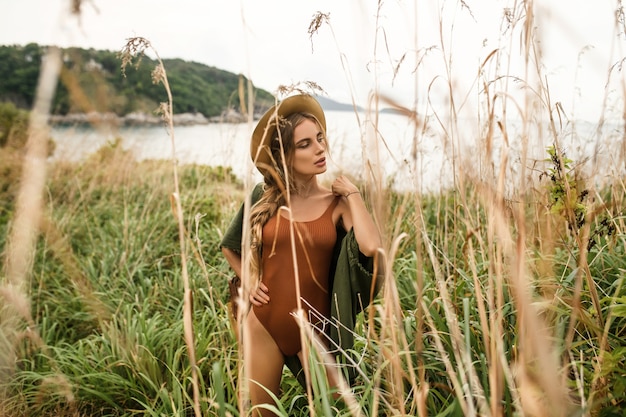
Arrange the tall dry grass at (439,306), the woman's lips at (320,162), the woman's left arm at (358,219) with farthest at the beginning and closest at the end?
the woman's lips at (320,162)
the woman's left arm at (358,219)
the tall dry grass at (439,306)

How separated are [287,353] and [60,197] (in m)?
4.66

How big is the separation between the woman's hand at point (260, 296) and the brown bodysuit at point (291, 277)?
3 cm

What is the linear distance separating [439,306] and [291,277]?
58 centimetres

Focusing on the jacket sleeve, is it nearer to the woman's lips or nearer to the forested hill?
the woman's lips

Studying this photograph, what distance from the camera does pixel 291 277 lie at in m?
1.76

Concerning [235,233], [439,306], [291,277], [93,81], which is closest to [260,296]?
[291,277]

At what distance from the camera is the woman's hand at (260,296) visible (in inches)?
68.7

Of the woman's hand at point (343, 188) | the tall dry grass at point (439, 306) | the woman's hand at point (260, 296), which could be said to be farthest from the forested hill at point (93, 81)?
the woman's hand at point (260, 296)

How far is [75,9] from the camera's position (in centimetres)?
52

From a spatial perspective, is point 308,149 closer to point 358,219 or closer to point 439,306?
point 358,219

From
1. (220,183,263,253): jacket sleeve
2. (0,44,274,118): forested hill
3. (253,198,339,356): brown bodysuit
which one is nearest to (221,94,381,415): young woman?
(253,198,339,356): brown bodysuit

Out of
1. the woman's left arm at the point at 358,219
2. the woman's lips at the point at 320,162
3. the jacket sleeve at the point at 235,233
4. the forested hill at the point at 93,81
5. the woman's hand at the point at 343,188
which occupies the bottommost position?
the jacket sleeve at the point at 235,233

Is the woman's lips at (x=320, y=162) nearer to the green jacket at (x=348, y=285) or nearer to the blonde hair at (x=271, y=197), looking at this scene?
the blonde hair at (x=271, y=197)

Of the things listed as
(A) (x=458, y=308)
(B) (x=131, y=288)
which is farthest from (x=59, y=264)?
(A) (x=458, y=308)
